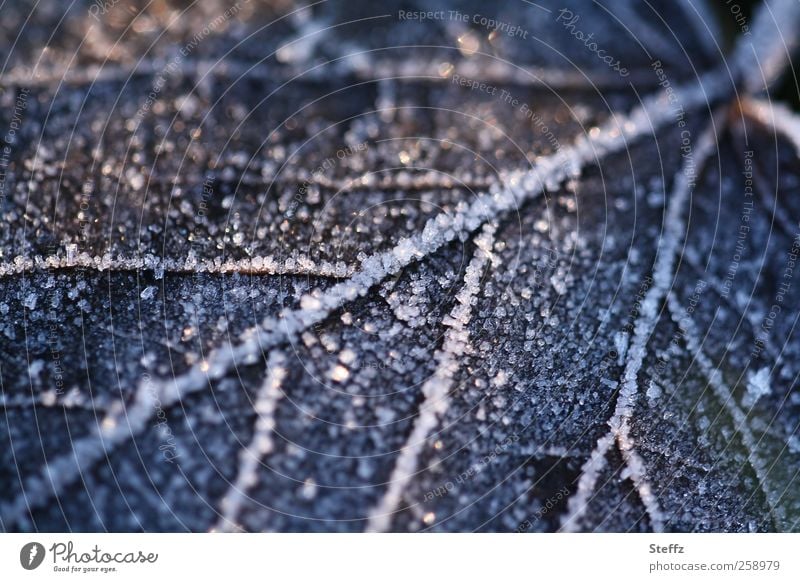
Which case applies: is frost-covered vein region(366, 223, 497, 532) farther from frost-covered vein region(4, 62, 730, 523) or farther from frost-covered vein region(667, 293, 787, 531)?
frost-covered vein region(667, 293, 787, 531)

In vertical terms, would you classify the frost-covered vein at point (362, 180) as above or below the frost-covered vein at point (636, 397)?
above

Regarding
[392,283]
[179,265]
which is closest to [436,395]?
[392,283]

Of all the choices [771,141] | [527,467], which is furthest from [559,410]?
[771,141]
